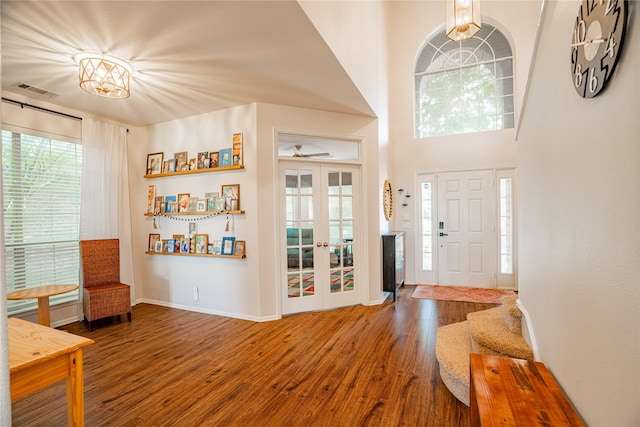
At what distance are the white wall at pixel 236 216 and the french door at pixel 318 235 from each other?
17 centimetres

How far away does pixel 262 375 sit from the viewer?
7.89ft

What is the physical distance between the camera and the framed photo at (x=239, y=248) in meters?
3.59

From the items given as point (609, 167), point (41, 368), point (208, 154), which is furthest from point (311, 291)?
point (609, 167)

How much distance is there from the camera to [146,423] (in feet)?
6.18

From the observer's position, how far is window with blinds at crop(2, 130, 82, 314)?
313cm

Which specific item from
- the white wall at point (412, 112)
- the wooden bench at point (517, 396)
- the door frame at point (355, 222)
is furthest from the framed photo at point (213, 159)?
the wooden bench at point (517, 396)

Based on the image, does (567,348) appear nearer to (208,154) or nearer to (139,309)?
(208,154)

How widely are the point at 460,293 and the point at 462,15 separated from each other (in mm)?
3706

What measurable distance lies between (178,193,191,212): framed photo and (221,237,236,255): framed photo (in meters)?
0.76

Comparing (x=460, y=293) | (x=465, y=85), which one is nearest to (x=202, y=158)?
(x=460, y=293)

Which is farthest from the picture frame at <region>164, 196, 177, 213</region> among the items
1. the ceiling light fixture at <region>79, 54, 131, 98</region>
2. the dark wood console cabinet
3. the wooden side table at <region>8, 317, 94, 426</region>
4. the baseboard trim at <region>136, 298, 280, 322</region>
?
the dark wood console cabinet

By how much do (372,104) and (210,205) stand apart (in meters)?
2.44

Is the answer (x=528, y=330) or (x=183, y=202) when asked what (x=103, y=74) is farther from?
(x=528, y=330)

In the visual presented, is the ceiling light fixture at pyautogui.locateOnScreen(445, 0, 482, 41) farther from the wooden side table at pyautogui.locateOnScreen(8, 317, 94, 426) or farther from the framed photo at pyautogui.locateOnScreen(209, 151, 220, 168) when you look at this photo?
the wooden side table at pyautogui.locateOnScreen(8, 317, 94, 426)
